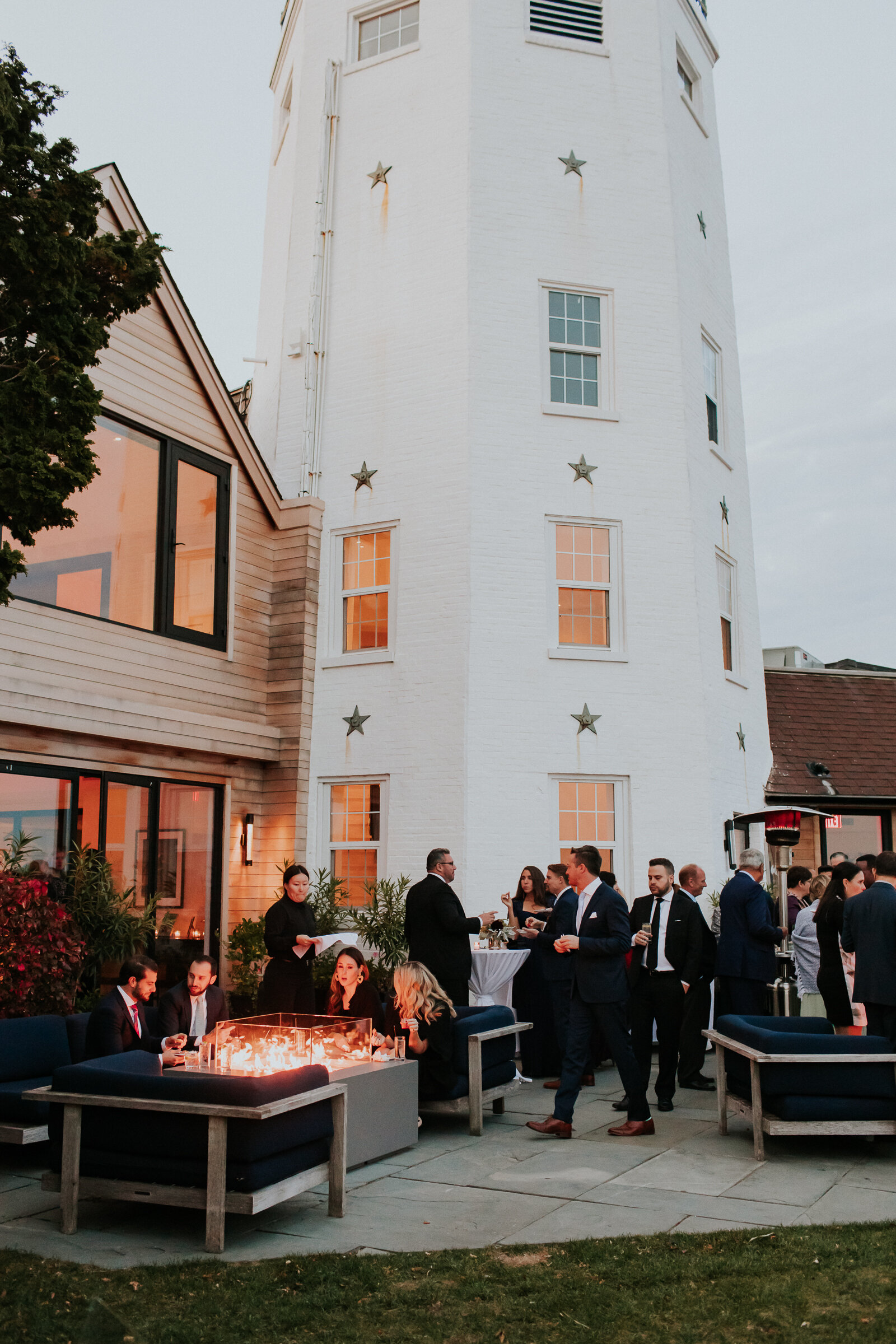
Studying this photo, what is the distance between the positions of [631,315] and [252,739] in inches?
284

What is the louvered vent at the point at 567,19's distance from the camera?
50.3 feet

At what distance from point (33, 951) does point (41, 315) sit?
4.30m

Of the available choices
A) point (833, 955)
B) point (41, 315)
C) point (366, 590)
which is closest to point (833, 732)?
point (366, 590)

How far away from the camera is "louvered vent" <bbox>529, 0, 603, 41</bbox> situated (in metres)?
15.3

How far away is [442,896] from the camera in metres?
8.91

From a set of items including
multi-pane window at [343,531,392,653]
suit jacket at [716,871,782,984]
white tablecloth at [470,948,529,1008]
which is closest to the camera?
suit jacket at [716,871,782,984]

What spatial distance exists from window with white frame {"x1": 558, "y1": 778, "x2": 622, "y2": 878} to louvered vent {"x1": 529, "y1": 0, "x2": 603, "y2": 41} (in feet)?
32.1

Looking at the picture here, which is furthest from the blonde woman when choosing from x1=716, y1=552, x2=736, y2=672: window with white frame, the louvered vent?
the louvered vent

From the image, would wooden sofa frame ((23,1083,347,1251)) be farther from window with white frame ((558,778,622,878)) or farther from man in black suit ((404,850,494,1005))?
window with white frame ((558,778,622,878))

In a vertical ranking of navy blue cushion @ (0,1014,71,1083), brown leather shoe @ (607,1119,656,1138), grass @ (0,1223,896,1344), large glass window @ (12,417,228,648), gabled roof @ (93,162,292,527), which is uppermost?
gabled roof @ (93,162,292,527)

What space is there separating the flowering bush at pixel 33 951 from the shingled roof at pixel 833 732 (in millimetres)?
10082

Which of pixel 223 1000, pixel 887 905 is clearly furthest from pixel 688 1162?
pixel 223 1000

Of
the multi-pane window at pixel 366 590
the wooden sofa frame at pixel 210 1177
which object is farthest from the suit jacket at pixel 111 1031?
the multi-pane window at pixel 366 590

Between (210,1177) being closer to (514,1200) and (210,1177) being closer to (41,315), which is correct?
(514,1200)
